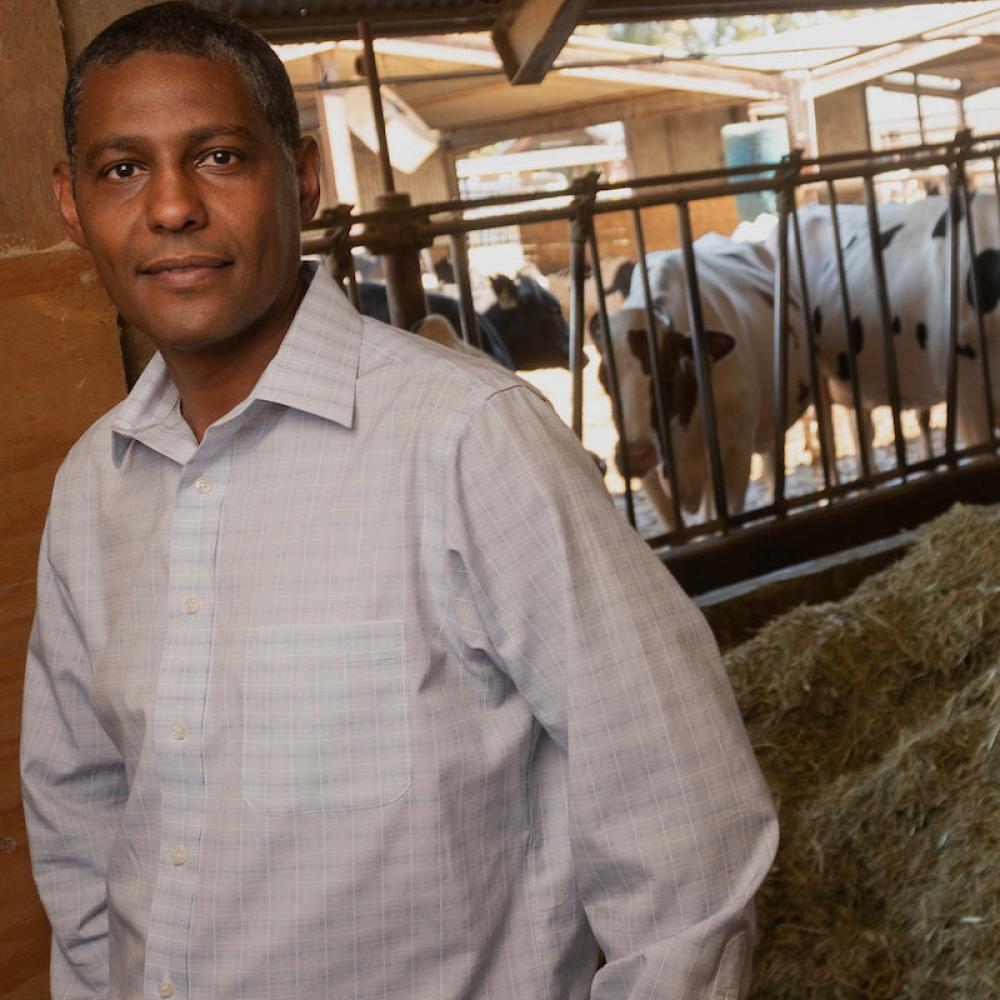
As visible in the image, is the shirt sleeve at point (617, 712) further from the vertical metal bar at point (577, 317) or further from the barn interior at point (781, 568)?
the vertical metal bar at point (577, 317)

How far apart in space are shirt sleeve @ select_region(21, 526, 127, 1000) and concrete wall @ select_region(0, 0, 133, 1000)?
424 millimetres

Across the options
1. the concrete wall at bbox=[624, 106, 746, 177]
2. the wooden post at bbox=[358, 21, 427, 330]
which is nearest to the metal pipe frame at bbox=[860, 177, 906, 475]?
the wooden post at bbox=[358, 21, 427, 330]

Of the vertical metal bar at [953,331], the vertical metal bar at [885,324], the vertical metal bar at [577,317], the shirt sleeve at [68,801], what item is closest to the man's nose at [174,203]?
the shirt sleeve at [68,801]

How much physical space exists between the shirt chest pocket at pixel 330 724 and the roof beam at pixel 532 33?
92.7 inches

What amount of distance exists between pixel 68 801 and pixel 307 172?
0.81 m

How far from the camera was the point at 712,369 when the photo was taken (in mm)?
6973

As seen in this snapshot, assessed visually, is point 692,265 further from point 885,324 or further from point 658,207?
point 658,207

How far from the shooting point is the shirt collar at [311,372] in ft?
4.73

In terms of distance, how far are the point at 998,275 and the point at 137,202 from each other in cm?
651

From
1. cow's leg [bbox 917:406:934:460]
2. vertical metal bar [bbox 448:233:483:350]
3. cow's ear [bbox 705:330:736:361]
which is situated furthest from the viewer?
cow's leg [bbox 917:406:934:460]

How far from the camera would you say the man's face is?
1415 millimetres

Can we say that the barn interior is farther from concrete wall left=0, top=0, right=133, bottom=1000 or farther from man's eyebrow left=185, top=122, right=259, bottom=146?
man's eyebrow left=185, top=122, right=259, bottom=146

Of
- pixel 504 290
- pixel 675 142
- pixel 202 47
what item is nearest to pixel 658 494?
pixel 504 290

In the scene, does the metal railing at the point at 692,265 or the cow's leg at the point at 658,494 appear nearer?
the metal railing at the point at 692,265
